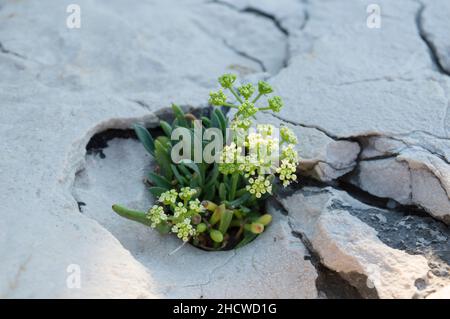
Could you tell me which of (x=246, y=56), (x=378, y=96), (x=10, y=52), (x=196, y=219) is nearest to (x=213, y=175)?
(x=196, y=219)

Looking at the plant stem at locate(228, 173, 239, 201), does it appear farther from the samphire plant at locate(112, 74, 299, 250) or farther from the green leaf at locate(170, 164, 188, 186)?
the green leaf at locate(170, 164, 188, 186)

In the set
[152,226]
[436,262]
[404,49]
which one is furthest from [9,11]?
[436,262]

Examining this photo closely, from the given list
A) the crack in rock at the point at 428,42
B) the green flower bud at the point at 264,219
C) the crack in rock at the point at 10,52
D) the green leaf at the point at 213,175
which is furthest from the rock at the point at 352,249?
the crack in rock at the point at 10,52

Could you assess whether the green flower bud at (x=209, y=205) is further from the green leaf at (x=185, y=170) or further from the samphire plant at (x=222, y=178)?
the green leaf at (x=185, y=170)

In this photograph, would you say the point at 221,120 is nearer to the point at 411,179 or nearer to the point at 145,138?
the point at 145,138

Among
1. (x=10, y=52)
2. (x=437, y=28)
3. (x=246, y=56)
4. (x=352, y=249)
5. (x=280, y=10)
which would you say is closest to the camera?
(x=352, y=249)

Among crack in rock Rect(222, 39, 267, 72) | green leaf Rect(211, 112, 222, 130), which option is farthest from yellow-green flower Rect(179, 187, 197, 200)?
crack in rock Rect(222, 39, 267, 72)
